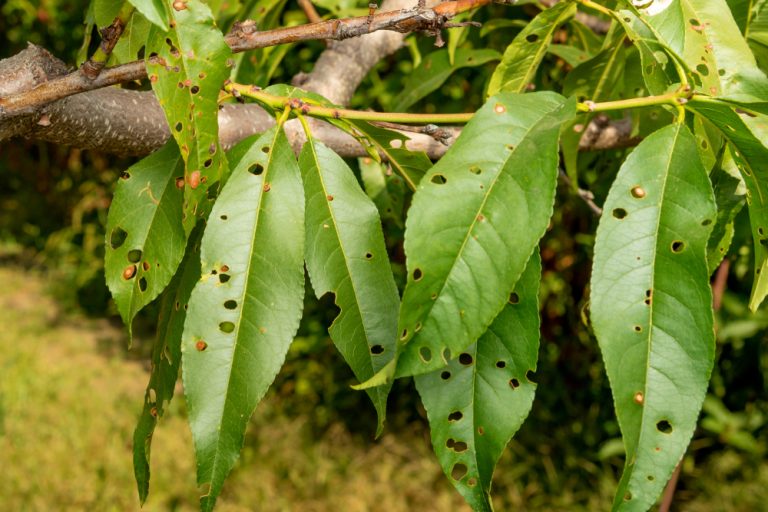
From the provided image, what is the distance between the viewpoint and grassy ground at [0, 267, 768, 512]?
3162 mm

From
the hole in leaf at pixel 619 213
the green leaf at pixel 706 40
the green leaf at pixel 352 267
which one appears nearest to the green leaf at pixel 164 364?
the green leaf at pixel 352 267

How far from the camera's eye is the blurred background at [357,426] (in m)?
3.11

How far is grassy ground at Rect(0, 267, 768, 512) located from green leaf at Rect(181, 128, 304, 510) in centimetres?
251

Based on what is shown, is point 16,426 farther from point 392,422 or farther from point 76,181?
point 76,181

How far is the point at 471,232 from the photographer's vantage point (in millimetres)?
695

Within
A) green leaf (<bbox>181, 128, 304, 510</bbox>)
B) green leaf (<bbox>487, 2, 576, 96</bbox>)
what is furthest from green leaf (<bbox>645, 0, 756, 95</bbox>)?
green leaf (<bbox>181, 128, 304, 510</bbox>)

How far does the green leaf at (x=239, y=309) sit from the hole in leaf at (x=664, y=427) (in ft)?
1.09

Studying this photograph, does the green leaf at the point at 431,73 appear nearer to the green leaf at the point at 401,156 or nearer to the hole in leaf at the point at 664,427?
the green leaf at the point at 401,156

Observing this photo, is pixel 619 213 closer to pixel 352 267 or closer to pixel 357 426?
pixel 352 267

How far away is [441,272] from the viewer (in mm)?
687

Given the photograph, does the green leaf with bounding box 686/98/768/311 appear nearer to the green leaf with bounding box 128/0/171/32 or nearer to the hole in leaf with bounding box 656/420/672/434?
the hole in leaf with bounding box 656/420/672/434

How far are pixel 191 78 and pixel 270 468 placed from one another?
9.49 feet

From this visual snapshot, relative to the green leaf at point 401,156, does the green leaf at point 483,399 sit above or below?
below

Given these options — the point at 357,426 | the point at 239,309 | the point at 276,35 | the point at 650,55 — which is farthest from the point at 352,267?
the point at 357,426
